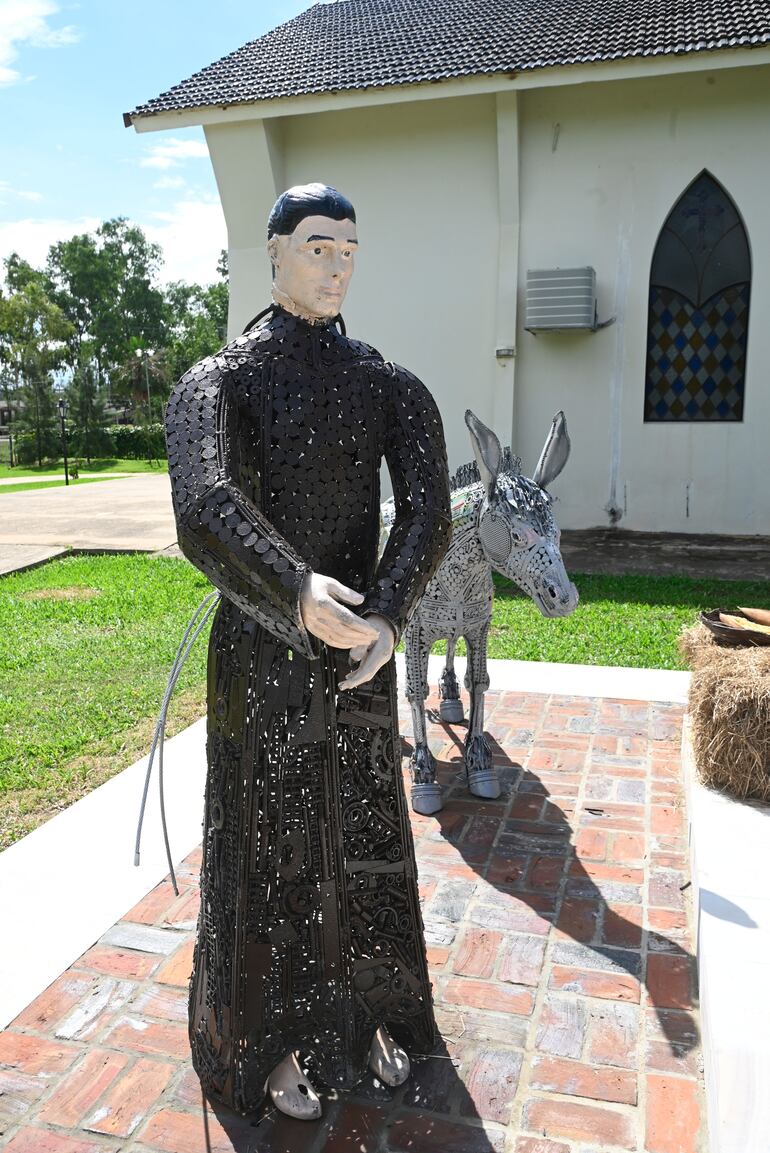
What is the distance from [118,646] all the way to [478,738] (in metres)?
4.00

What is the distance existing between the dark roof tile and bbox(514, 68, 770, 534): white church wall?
0.63m

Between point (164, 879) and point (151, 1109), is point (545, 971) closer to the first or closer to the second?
point (151, 1109)

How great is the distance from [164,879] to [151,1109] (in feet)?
4.02

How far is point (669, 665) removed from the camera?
6379mm

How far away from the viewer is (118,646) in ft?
23.8

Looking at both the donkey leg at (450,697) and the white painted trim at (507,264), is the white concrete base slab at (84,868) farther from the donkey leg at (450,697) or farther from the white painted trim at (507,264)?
the white painted trim at (507,264)

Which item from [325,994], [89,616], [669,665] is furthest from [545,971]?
[89,616]

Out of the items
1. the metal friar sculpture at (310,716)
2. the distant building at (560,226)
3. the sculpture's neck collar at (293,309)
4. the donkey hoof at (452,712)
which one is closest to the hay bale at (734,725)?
the donkey hoof at (452,712)

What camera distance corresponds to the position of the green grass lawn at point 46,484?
2267 cm

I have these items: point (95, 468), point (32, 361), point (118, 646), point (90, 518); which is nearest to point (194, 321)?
point (32, 361)

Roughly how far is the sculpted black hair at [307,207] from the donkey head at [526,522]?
1478mm

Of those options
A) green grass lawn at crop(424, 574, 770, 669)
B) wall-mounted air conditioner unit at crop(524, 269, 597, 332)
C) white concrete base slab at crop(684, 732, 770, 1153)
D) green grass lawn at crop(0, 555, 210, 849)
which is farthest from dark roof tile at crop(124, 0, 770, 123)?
white concrete base slab at crop(684, 732, 770, 1153)

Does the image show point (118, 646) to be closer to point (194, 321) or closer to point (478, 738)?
point (478, 738)

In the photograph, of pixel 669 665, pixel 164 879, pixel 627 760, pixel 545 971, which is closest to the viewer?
pixel 545 971
